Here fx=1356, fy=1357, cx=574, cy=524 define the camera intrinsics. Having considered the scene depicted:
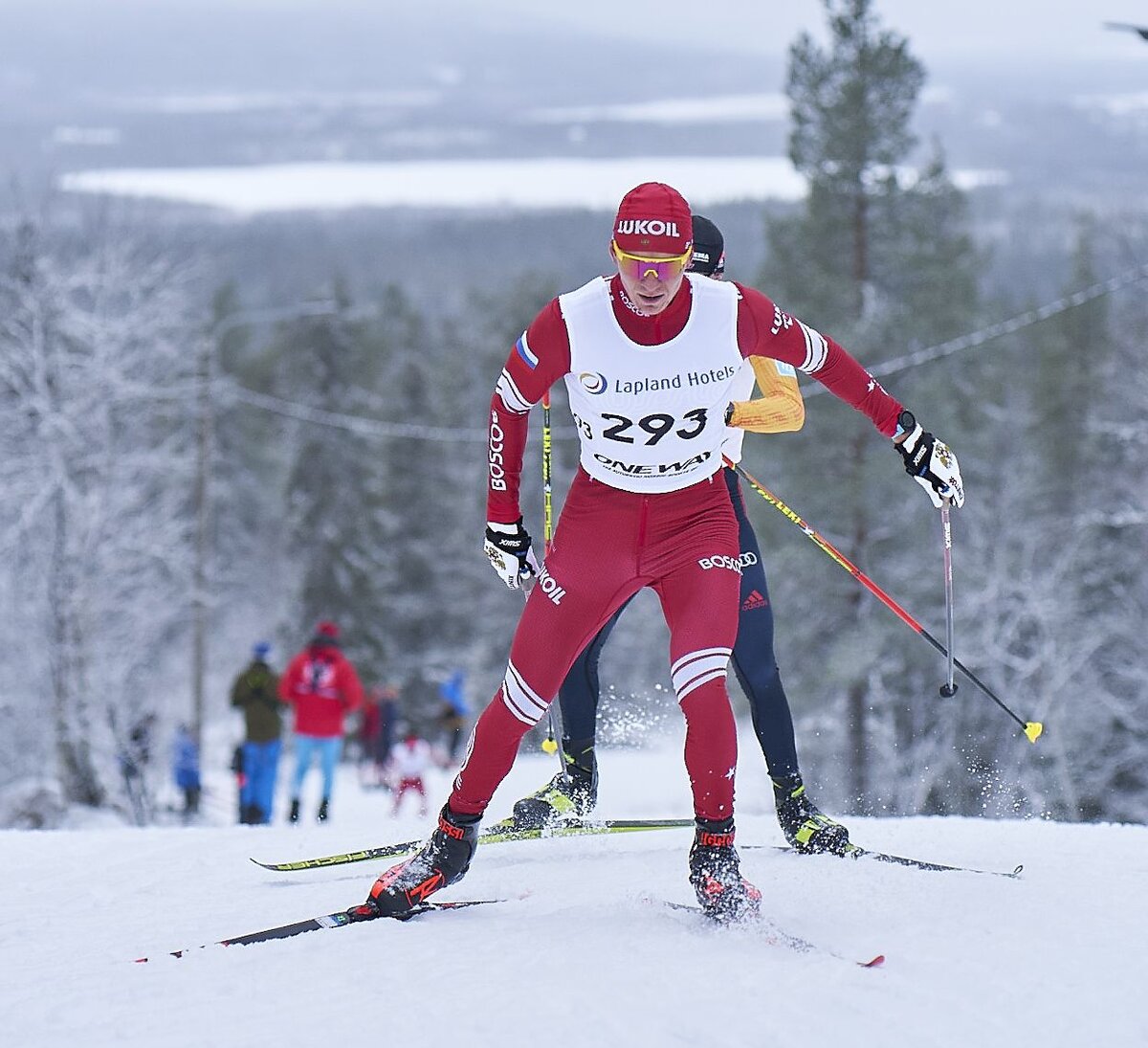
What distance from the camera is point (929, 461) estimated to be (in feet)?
14.1

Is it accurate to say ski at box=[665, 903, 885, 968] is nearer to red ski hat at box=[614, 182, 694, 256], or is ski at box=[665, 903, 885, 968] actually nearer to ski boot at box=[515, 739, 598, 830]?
ski boot at box=[515, 739, 598, 830]

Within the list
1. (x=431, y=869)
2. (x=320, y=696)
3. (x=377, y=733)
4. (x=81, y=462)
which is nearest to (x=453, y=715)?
(x=377, y=733)

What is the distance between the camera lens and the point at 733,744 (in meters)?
3.82

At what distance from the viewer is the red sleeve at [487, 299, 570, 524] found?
151 inches

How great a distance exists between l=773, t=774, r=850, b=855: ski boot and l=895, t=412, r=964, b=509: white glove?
113 centimetres

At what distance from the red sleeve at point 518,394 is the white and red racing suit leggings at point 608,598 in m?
0.21

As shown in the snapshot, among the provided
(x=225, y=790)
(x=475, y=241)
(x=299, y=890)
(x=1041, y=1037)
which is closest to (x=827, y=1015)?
(x=1041, y=1037)

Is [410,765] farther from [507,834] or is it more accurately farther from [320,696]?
[507,834]

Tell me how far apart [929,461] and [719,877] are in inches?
58.3

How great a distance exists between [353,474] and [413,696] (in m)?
6.21

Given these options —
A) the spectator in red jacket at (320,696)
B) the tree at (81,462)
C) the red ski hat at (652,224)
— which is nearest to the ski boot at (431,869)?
the red ski hat at (652,224)

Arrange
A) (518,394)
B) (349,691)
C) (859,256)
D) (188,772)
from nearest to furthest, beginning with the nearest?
1. (518,394)
2. (349,691)
3. (188,772)
4. (859,256)

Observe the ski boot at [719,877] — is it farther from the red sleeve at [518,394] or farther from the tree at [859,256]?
the tree at [859,256]

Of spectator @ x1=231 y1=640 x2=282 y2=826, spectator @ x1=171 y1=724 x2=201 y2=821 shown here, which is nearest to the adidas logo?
spectator @ x1=231 y1=640 x2=282 y2=826
